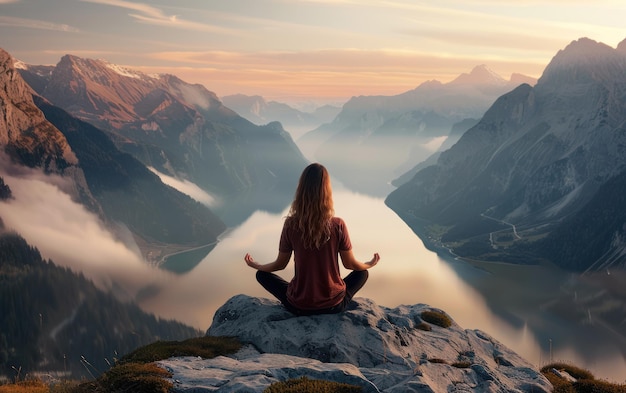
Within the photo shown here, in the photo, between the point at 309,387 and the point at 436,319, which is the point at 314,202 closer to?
the point at 309,387

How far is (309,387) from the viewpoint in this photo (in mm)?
15023

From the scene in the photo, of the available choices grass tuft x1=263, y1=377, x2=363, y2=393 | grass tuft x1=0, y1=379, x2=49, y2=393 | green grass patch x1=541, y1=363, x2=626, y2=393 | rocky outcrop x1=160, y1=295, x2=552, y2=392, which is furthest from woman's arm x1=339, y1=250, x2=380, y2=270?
grass tuft x1=0, y1=379, x2=49, y2=393

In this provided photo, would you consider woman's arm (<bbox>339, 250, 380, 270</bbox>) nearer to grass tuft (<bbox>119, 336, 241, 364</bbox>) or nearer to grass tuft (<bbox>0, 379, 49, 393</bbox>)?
grass tuft (<bbox>119, 336, 241, 364</bbox>)

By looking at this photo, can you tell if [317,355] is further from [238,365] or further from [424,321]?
[424,321]

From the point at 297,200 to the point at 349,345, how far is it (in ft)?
21.1

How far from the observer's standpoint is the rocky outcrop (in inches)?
649

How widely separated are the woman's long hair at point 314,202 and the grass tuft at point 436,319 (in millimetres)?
11321

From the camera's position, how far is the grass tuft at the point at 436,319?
2792cm

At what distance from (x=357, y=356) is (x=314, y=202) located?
6614 millimetres

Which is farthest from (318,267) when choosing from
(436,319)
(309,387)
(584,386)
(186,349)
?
(584,386)

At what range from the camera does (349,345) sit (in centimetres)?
2134

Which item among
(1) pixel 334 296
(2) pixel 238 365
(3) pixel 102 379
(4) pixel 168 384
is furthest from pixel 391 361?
(3) pixel 102 379

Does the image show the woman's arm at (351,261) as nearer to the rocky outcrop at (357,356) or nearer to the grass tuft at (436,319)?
the rocky outcrop at (357,356)

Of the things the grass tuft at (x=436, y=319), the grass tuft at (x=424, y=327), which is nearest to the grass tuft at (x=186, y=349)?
the grass tuft at (x=424, y=327)
